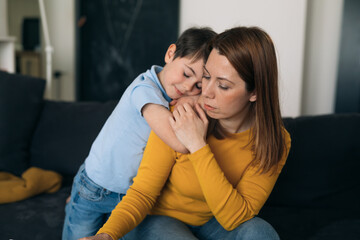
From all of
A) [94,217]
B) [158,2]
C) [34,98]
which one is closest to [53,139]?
[34,98]

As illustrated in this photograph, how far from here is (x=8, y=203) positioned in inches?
70.1

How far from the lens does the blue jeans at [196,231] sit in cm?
114

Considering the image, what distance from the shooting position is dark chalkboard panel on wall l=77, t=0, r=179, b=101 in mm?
3355

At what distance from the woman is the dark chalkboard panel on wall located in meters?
2.18

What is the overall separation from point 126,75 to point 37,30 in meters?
0.96

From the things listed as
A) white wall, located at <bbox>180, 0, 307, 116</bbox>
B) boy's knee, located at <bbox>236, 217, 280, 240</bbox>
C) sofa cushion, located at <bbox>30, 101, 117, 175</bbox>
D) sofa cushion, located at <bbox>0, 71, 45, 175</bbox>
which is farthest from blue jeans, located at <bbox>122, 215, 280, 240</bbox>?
white wall, located at <bbox>180, 0, 307, 116</bbox>

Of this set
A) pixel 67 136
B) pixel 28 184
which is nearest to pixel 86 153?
pixel 67 136

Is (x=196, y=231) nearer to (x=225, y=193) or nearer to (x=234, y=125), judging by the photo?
(x=225, y=193)

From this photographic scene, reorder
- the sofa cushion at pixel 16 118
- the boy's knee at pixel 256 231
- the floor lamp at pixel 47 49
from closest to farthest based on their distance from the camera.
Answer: the boy's knee at pixel 256 231, the sofa cushion at pixel 16 118, the floor lamp at pixel 47 49

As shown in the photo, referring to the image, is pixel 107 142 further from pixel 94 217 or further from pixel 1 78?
pixel 1 78

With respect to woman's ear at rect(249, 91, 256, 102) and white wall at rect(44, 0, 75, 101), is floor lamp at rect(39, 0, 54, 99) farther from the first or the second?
woman's ear at rect(249, 91, 256, 102)

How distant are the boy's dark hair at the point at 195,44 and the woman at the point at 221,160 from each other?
0.08 m

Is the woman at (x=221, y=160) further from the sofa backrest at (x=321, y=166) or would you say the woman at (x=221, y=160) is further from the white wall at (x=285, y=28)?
the white wall at (x=285, y=28)

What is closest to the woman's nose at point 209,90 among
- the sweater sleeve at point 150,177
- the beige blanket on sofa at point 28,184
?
the sweater sleeve at point 150,177
